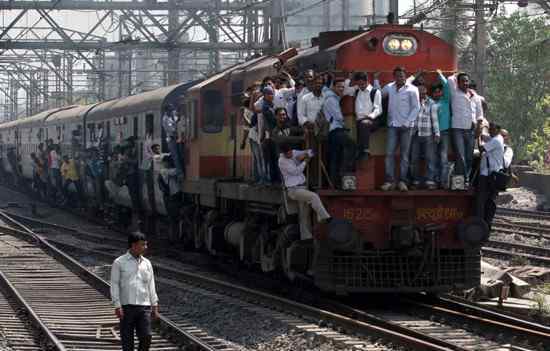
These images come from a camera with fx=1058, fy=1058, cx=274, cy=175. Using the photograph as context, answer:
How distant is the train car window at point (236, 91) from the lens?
57.4ft

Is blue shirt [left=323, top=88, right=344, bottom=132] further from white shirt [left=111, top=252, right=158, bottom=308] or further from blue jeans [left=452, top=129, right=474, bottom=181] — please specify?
white shirt [left=111, top=252, right=158, bottom=308]

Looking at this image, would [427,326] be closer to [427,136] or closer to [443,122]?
[427,136]

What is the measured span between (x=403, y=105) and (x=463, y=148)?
1.00 metres

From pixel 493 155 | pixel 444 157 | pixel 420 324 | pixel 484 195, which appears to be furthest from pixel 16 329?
pixel 493 155

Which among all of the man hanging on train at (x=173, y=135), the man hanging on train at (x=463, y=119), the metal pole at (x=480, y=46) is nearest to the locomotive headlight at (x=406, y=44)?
the man hanging on train at (x=463, y=119)

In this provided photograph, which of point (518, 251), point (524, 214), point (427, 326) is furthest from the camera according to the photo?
point (524, 214)

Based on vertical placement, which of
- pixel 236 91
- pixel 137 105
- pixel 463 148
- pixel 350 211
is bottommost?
pixel 350 211

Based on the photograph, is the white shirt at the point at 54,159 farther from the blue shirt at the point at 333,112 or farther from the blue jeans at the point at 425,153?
the blue jeans at the point at 425,153

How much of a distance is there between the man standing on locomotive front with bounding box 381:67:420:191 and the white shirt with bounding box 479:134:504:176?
1020 millimetres

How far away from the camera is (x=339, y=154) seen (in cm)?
1321

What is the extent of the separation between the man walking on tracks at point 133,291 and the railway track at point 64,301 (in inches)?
62.9

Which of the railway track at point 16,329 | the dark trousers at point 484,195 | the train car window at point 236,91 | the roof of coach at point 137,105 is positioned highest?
the roof of coach at point 137,105

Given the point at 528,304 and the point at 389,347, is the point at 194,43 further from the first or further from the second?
the point at 389,347

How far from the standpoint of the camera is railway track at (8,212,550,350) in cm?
1110
